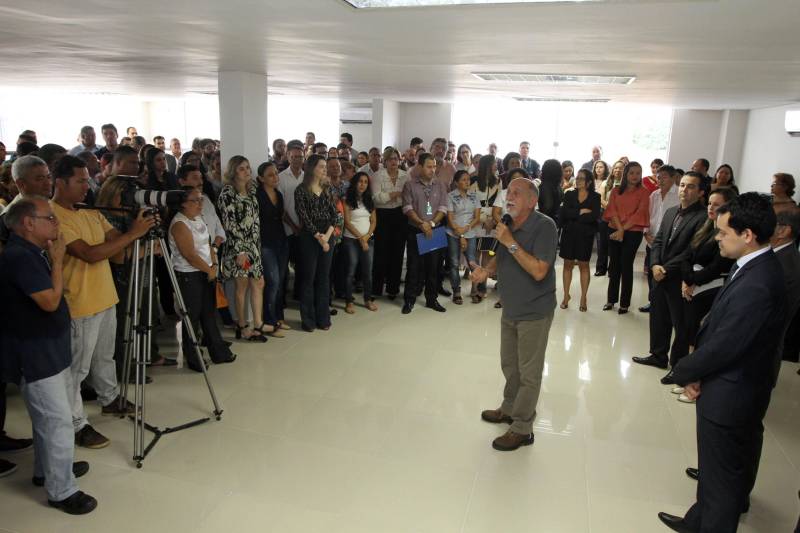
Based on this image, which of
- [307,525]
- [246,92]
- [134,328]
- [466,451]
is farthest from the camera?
[246,92]

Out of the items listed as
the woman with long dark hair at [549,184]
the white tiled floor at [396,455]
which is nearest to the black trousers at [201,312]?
the white tiled floor at [396,455]

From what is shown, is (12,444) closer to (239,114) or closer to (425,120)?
(239,114)

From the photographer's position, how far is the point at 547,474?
3059 millimetres

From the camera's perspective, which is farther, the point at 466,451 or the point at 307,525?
the point at 466,451

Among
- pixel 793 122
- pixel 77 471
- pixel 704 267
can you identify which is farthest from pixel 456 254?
pixel 793 122

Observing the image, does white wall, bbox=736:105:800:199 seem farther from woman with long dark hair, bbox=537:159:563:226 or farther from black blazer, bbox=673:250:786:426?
black blazer, bbox=673:250:786:426

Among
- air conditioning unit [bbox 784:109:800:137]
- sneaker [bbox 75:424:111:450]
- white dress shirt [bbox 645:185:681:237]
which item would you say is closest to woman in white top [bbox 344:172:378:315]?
sneaker [bbox 75:424:111:450]

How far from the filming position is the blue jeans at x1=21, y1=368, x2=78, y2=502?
2.47 meters

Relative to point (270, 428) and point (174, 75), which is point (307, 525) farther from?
point (174, 75)

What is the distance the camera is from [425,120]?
13.2 metres

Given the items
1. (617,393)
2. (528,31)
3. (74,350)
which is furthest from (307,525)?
(528,31)

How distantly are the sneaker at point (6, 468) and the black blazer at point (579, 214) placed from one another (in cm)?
519

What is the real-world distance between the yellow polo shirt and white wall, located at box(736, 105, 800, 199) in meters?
10.00

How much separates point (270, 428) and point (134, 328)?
1042 millimetres
